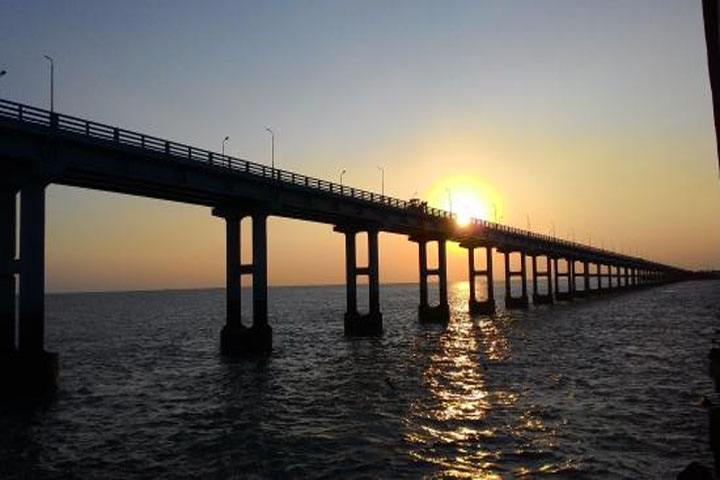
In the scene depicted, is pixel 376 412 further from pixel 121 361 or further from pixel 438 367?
pixel 121 361

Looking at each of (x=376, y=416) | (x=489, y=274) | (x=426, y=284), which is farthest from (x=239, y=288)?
(x=489, y=274)

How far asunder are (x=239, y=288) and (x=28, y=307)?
18.7 m

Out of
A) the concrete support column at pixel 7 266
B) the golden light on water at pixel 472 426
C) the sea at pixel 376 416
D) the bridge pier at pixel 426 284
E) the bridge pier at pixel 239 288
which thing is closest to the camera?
the golden light on water at pixel 472 426

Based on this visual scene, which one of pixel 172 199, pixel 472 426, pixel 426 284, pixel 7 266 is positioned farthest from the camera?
pixel 426 284

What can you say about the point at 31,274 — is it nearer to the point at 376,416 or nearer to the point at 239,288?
the point at 376,416

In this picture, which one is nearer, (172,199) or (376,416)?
(376,416)

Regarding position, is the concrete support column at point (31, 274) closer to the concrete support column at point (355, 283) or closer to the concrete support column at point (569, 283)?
the concrete support column at point (355, 283)

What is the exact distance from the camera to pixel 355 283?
6531 centimetres

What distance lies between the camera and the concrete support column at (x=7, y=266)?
31.3 metres

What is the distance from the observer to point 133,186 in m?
41.0

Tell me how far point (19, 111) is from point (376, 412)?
2160 cm

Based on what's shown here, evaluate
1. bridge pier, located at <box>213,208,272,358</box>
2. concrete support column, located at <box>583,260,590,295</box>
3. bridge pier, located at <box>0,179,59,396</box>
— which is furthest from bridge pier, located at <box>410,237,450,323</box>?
concrete support column, located at <box>583,260,590,295</box>

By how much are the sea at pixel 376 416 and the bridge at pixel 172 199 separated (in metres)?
3.95

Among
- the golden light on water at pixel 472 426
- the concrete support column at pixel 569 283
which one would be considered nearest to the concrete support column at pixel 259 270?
the golden light on water at pixel 472 426
